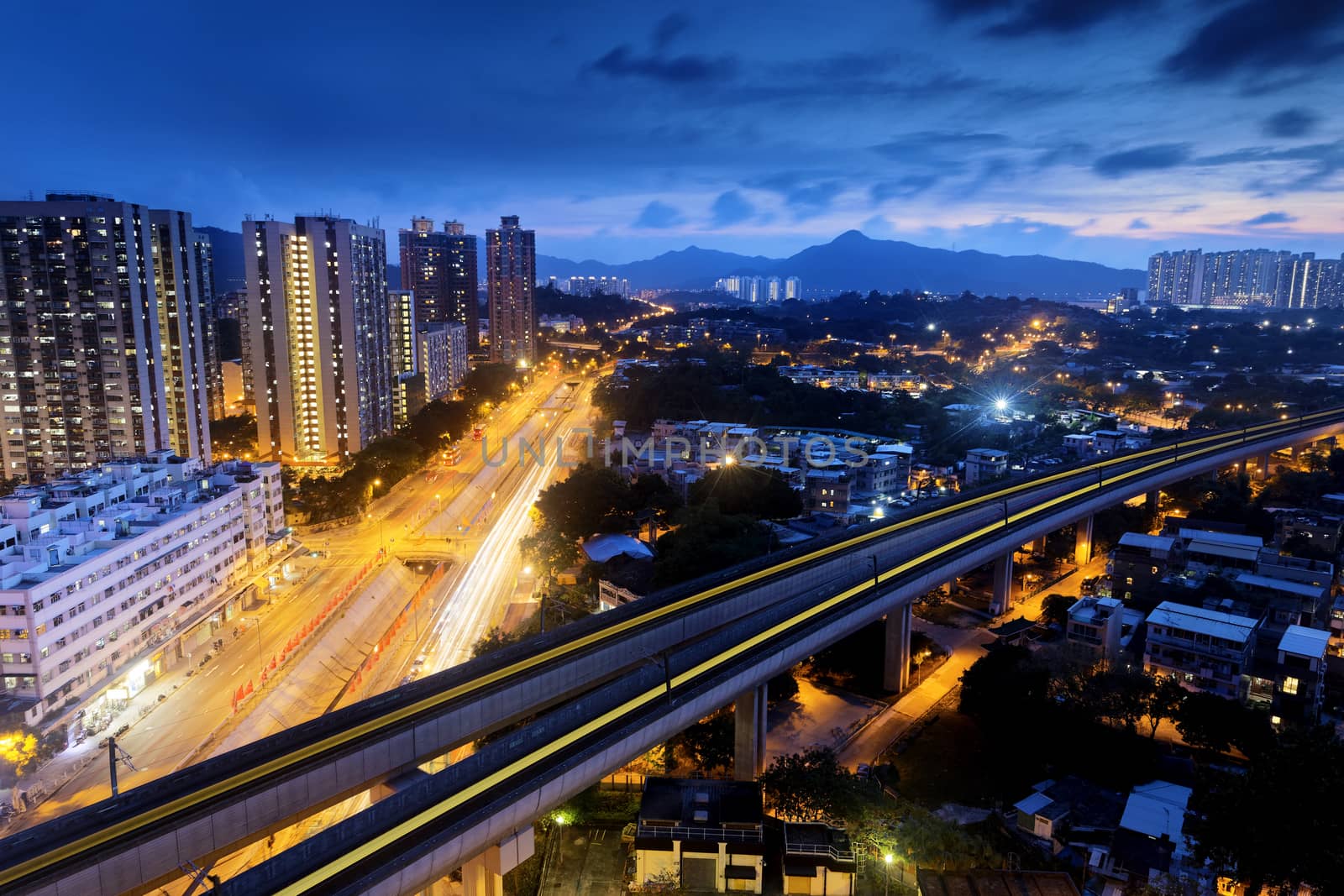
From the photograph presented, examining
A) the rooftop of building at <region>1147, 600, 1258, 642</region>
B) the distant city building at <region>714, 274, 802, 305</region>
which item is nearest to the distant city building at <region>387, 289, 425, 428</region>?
Result: the rooftop of building at <region>1147, 600, 1258, 642</region>

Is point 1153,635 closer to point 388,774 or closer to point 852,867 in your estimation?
point 852,867

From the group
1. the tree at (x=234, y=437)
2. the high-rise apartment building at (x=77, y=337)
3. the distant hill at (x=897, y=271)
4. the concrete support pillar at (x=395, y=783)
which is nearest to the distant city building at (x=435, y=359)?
the tree at (x=234, y=437)

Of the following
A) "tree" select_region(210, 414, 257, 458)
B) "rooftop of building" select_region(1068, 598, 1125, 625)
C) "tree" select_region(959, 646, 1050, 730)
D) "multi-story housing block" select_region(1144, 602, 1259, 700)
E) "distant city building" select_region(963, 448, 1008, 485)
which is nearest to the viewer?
"tree" select_region(959, 646, 1050, 730)

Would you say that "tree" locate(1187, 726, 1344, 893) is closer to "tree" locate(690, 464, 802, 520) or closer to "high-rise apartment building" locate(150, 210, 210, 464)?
"tree" locate(690, 464, 802, 520)

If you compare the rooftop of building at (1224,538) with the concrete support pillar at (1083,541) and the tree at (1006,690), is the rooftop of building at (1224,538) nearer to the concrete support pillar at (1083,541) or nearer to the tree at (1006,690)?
the concrete support pillar at (1083,541)

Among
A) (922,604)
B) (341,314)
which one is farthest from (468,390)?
(922,604)
